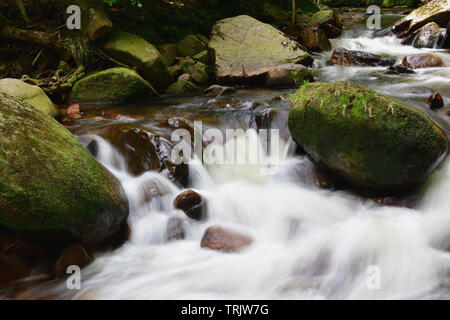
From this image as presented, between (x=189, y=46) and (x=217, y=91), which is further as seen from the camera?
(x=189, y=46)

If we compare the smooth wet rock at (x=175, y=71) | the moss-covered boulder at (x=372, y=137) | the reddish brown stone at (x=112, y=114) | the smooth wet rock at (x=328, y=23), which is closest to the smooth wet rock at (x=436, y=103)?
the moss-covered boulder at (x=372, y=137)

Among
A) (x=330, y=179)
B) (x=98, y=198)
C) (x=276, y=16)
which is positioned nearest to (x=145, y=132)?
(x=98, y=198)

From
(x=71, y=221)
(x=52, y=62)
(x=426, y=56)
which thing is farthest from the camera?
(x=426, y=56)


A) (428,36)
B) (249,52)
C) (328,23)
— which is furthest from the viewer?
(328,23)

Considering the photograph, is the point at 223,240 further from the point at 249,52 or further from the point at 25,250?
the point at 249,52

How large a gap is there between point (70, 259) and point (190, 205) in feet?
4.42

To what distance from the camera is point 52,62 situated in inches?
280

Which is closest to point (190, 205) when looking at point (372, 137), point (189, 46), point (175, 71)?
point (372, 137)

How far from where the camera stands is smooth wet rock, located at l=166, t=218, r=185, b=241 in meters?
3.50

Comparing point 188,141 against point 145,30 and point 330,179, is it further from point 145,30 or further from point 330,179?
point 145,30

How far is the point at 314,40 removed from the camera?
33.3 ft

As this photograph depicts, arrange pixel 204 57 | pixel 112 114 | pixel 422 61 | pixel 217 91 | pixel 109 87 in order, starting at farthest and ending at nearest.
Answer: pixel 204 57
pixel 422 61
pixel 217 91
pixel 109 87
pixel 112 114

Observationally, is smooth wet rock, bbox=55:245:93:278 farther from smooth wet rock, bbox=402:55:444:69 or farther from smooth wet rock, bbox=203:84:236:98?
smooth wet rock, bbox=402:55:444:69
